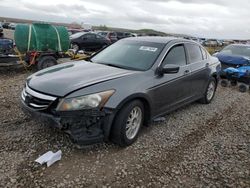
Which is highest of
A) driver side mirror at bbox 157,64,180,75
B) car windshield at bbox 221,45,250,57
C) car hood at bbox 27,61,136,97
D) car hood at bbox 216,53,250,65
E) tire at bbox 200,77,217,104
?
driver side mirror at bbox 157,64,180,75

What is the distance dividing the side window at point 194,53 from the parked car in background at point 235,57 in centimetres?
516

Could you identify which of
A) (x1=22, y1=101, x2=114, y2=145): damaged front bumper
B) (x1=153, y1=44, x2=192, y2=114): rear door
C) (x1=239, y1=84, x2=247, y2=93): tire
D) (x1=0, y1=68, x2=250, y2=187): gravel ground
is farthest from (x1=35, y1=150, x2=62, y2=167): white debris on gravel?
(x1=239, y1=84, x2=247, y2=93): tire

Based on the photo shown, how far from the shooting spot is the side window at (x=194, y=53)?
6.14m

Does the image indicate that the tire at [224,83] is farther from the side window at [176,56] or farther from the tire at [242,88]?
the side window at [176,56]

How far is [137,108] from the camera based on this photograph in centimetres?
449

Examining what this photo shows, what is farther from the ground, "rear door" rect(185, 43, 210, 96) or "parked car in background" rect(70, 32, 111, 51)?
"rear door" rect(185, 43, 210, 96)

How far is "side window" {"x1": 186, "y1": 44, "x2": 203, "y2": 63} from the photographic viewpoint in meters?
6.14

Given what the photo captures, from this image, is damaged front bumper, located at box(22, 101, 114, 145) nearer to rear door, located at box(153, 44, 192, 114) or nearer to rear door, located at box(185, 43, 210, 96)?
rear door, located at box(153, 44, 192, 114)

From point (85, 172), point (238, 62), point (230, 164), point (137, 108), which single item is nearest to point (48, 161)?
point (85, 172)

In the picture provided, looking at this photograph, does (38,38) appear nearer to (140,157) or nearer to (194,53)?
(194,53)

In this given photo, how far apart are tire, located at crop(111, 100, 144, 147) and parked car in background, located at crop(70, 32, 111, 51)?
16.8 metres

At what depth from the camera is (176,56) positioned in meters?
5.60

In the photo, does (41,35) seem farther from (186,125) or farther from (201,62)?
(186,125)

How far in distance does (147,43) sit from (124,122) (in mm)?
2002
